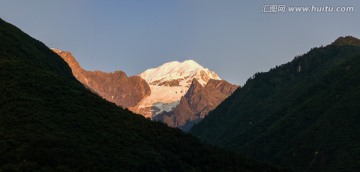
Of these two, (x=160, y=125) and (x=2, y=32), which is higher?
(x=2, y=32)

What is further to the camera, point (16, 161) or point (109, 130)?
point (109, 130)

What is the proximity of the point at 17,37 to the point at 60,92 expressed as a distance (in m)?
52.8

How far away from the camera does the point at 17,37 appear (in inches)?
7741

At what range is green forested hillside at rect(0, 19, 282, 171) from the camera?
11275 cm

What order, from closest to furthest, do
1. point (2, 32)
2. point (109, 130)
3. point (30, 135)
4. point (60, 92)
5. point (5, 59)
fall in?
point (30, 135) → point (109, 130) → point (60, 92) → point (5, 59) → point (2, 32)

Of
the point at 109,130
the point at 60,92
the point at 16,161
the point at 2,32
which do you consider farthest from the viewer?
the point at 2,32

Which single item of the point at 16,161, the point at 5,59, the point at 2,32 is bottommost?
the point at 16,161

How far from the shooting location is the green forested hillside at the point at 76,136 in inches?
4439

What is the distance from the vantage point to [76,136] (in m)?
130

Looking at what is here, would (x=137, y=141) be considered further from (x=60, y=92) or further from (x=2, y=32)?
(x=2, y=32)

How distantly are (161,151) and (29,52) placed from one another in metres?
73.6

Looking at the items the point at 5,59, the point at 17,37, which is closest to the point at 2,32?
the point at 17,37

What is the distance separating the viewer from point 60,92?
153 metres

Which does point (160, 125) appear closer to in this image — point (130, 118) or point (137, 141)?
point (130, 118)
